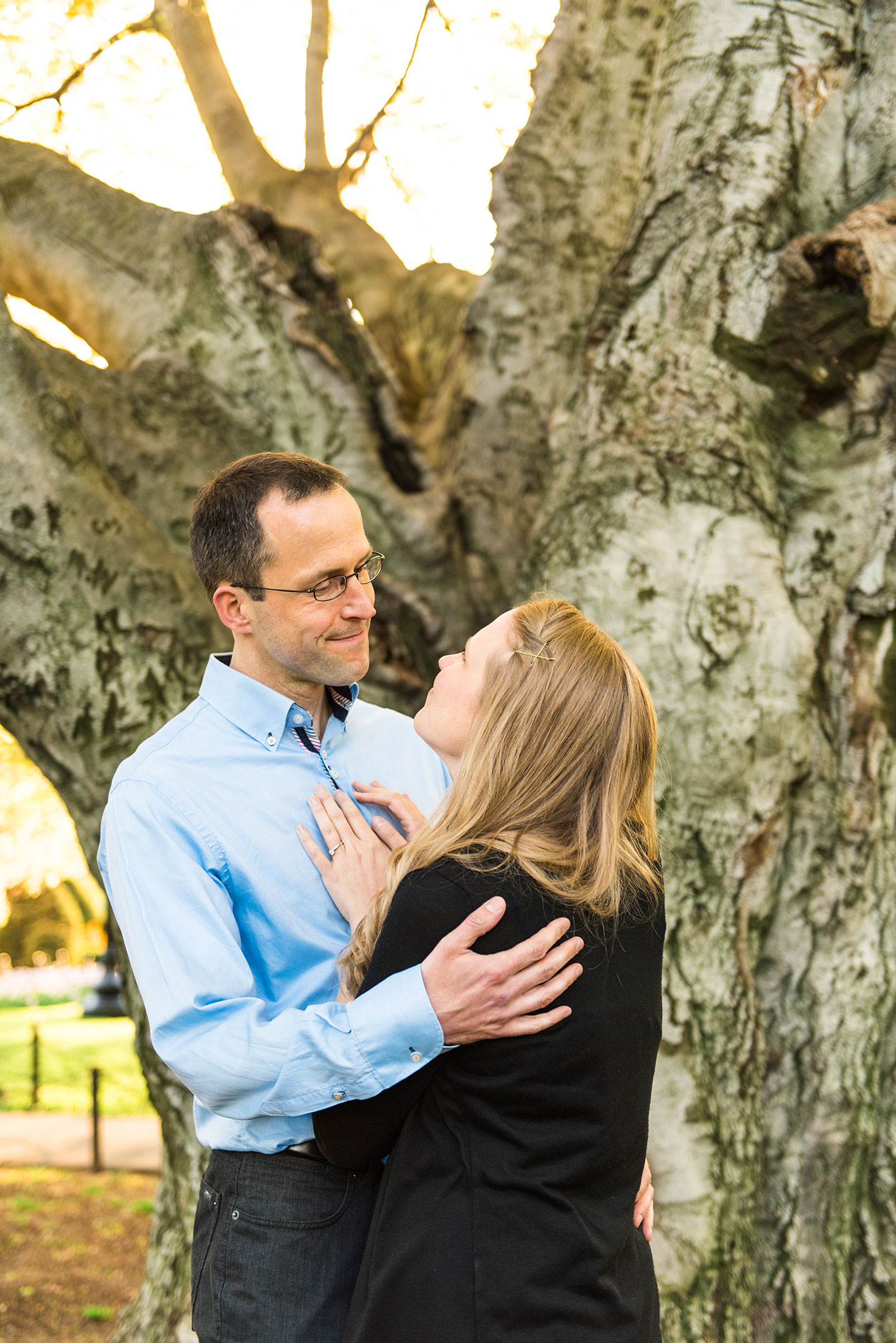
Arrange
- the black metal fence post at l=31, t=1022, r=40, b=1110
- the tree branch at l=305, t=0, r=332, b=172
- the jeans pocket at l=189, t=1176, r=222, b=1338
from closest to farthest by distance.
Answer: the jeans pocket at l=189, t=1176, r=222, b=1338 → the tree branch at l=305, t=0, r=332, b=172 → the black metal fence post at l=31, t=1022, r=40, b=1110

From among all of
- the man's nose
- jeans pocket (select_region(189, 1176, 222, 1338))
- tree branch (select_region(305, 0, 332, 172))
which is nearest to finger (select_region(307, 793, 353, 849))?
the man's nose

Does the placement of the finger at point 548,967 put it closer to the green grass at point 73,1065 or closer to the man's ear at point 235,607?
the man's ear at point 235,607

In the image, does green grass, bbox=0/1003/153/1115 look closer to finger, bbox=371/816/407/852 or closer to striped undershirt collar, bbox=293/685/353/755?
striped undershirt collar, bbox=293/685/353/755

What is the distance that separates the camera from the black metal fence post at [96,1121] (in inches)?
318

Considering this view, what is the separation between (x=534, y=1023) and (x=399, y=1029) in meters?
0.23

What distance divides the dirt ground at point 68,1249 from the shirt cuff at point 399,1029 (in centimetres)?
418

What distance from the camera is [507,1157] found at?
184 centimetres

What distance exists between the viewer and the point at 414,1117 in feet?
6.39

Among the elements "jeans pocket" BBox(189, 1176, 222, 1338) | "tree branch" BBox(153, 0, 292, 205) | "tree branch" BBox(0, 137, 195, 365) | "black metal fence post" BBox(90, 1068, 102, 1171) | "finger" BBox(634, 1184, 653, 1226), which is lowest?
"black metal fence post" BBox(90, 1068, 102, 1171)

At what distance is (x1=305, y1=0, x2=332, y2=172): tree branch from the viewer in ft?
22.5

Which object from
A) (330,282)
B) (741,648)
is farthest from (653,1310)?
(330,282)

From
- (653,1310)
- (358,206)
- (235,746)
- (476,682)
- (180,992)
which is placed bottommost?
(653,1310)

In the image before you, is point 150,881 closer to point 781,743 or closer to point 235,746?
point 235,746

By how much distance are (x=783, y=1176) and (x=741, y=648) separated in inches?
67.8
